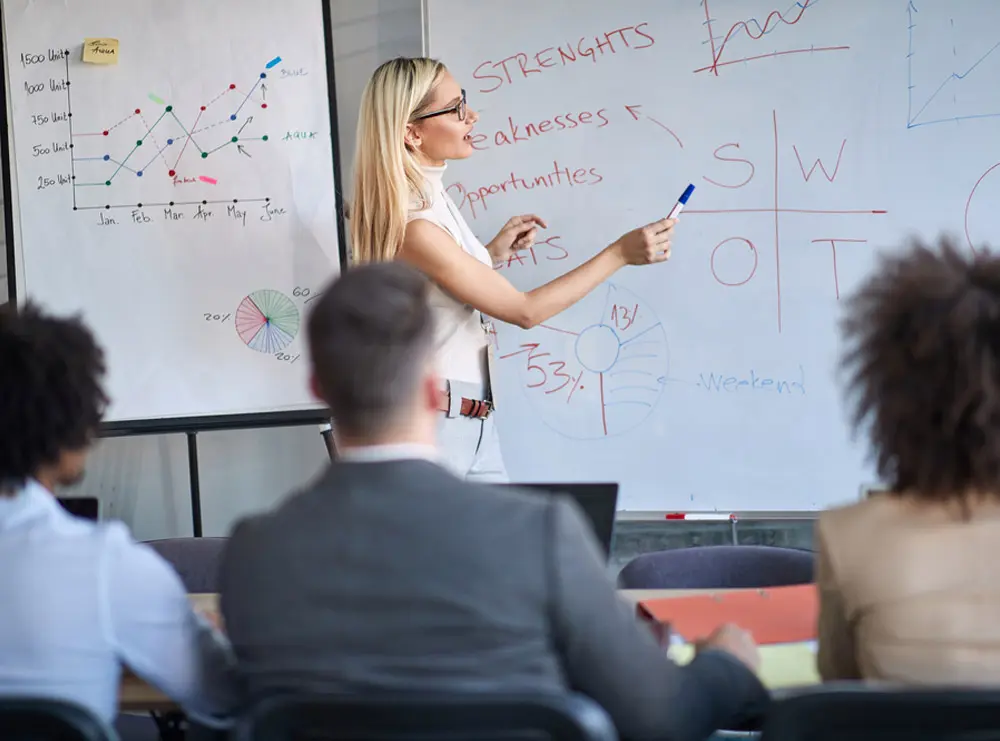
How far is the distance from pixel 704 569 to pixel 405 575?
1.16 metres

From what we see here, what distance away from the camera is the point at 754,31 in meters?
2.72

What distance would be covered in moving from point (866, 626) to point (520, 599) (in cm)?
42

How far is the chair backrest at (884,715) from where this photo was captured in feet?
3.31

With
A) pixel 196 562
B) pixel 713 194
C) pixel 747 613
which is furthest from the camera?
pixel 713 194

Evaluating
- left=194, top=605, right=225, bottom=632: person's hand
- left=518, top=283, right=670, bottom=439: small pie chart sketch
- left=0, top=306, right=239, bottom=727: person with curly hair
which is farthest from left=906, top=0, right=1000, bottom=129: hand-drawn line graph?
left=0, top=306, right=239, bottom=727: person with curly hair

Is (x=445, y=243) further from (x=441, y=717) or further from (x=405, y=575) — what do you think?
(x=441, y=717)

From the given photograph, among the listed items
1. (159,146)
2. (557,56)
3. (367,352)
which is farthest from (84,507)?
(557,56)

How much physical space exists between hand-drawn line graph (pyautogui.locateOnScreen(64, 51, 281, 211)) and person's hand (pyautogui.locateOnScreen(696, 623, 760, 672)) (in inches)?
75.7

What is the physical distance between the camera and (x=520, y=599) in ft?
3.60

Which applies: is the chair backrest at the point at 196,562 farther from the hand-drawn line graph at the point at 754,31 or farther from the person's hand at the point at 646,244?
the hand-drawn line graph at the point at 754,31

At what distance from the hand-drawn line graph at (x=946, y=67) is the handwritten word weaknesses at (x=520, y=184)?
2.73 feet

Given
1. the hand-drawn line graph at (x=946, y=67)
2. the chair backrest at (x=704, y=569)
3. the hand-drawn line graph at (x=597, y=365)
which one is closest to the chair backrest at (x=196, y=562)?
the chair backrest at (x=704, y=569)

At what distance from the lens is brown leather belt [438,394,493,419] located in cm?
248

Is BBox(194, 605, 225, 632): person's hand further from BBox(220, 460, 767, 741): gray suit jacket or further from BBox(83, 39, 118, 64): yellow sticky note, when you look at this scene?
BBox(83, 39, 118, 64): yellow sticky note
